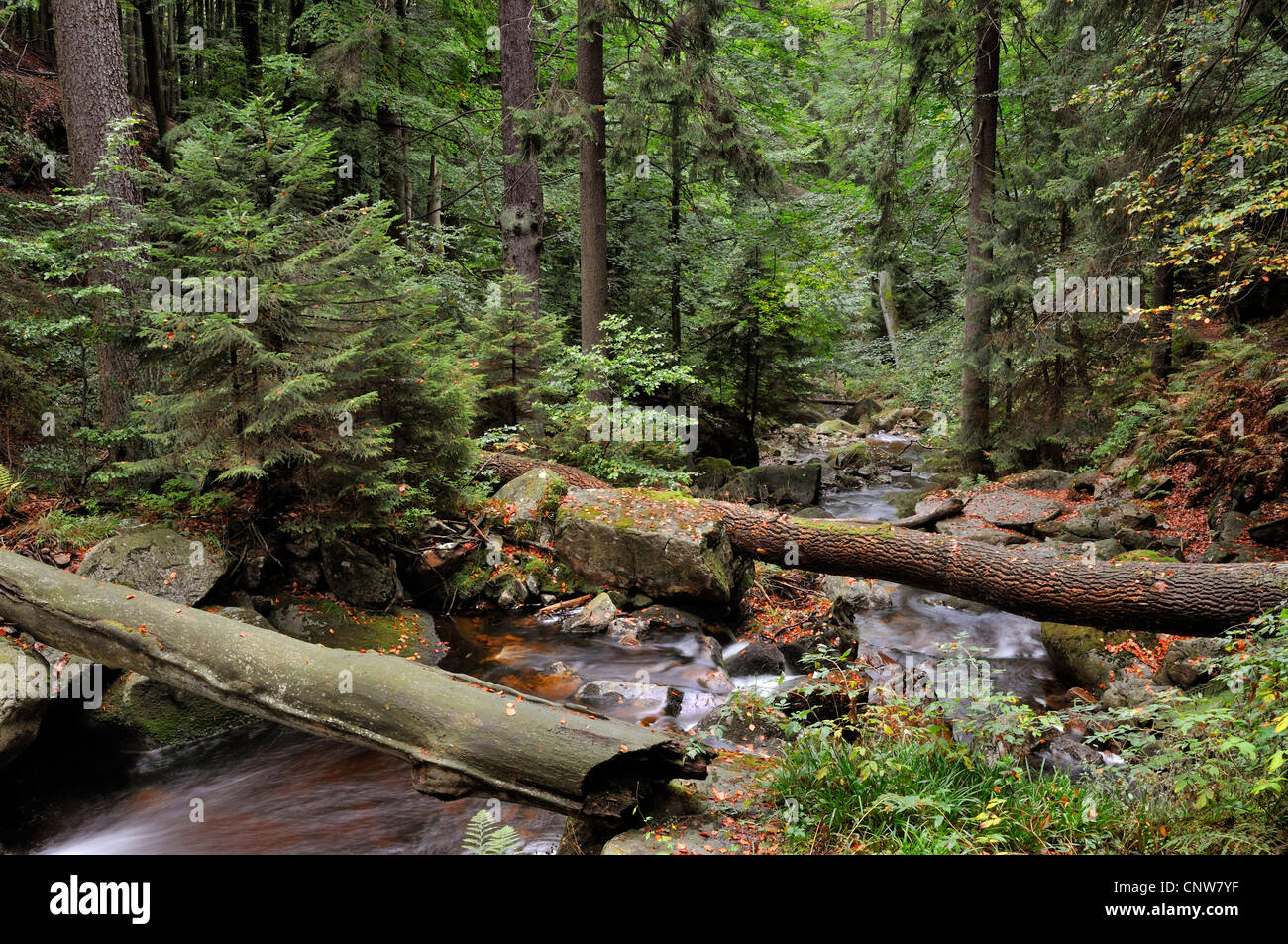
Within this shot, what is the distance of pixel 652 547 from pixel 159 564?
525cm

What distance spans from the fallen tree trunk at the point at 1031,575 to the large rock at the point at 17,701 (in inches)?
270

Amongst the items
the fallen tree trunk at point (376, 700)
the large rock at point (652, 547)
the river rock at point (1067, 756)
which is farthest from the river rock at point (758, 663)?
the fallen tree trunk at point (376, 700)

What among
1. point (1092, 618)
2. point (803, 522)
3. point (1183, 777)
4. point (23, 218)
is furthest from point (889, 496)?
point (23, 218)

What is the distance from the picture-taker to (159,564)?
6.54 metres

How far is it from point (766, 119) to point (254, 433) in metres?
15.8

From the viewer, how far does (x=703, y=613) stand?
28.9ft

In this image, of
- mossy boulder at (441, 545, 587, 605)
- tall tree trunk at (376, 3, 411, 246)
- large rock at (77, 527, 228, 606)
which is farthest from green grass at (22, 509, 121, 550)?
tall tree trunk at (376, 3, 411, 246)

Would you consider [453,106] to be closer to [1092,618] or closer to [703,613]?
[703,613]

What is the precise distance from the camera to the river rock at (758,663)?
758cm

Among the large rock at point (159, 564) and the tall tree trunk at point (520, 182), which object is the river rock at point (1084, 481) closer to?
the tall tree trunk at point (520, 182)

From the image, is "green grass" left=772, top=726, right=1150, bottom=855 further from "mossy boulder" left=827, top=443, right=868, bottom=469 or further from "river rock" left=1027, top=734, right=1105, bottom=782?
"mossy boulder" left=827, top=443, right=868, bottom=469

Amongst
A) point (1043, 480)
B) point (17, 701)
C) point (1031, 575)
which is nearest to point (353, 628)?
point (17, 701)

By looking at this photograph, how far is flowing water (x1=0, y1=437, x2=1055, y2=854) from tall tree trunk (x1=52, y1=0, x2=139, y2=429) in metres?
3.79

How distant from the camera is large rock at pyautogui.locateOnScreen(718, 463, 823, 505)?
46.9ft
